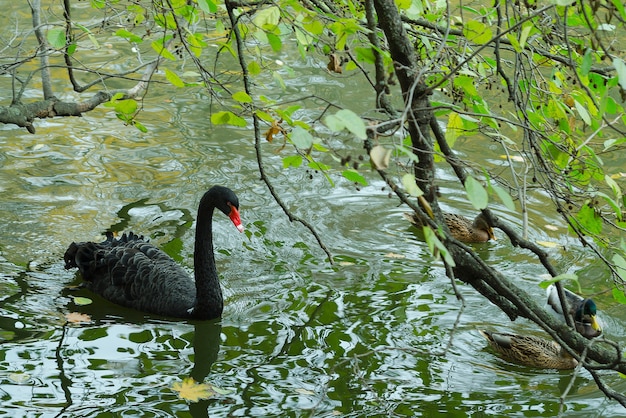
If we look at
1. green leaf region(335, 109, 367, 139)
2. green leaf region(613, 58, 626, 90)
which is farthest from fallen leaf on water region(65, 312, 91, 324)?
green leaf region(613, 58, 626, 90)

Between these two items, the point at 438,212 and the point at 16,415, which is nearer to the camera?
the point at 438,212

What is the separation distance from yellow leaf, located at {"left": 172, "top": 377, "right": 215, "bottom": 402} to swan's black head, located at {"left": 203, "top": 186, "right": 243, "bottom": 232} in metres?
1.03

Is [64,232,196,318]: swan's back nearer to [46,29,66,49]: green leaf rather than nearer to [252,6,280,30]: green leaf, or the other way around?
[46,29,66,49]: green leaf

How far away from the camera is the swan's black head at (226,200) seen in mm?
5166

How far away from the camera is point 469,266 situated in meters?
2.88

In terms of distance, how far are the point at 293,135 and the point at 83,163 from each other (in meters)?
5.38

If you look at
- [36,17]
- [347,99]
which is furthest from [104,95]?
[347,99]

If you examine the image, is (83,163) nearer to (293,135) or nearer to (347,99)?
(347,99)

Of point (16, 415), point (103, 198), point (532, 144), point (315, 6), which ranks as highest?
point (315, 6)

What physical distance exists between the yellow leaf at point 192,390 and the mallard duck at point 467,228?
246cm

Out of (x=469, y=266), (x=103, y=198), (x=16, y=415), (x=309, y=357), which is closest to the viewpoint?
(x=469, y=266)

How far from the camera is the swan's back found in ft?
17.4

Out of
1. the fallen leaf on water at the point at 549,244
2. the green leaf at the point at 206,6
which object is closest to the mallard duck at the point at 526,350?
the fallen leaf on water at the point at 549,244

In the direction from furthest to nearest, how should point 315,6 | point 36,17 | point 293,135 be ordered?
point 36,17 < point 315,6 < point 293,135
